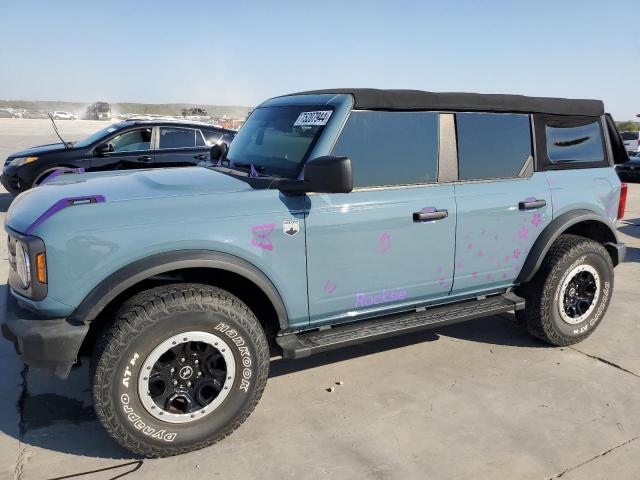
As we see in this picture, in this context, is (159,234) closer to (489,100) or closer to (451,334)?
(489,100)

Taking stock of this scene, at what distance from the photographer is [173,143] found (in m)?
8.92

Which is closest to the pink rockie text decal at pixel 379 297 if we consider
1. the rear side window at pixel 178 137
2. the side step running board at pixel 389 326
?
the side step running board at pixel 389 326

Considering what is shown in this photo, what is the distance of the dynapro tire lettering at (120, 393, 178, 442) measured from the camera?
273 centimetres

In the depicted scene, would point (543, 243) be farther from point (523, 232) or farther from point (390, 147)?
point (390, 147)

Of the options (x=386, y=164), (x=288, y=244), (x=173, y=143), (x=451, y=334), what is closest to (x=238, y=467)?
(x=288, y=244)

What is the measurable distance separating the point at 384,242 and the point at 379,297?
37cm

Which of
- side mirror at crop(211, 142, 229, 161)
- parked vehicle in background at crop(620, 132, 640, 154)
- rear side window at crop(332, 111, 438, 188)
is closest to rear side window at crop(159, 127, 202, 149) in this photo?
side mirror at crop(211, 142, 229, 161)

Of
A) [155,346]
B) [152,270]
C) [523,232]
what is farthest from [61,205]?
[523,232]

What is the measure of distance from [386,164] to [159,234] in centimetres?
148

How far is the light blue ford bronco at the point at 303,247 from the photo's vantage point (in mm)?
2682

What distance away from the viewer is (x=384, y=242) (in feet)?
11.0

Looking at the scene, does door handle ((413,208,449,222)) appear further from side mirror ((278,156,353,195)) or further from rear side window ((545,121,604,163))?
rear side window ((545,121,604,163))

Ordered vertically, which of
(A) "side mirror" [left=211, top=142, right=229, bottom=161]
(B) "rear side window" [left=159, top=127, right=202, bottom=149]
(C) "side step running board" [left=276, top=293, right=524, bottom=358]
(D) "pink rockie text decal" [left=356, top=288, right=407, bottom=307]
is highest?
(B) "rear side window" [left=159, top=127, right=202, bottom=149]

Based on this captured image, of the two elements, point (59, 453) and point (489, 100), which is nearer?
point (59, 453)
